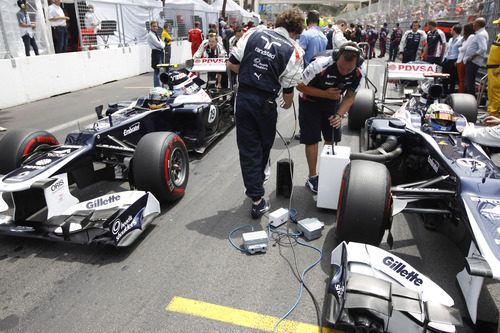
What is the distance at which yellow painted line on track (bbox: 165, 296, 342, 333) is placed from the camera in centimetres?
235

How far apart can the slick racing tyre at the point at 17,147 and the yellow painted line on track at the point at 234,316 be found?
2.42m

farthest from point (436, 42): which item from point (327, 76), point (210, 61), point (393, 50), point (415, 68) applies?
point (327, 76)

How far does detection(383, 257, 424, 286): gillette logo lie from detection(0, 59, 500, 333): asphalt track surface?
0.47 meters

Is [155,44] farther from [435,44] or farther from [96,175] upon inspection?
[435,44]

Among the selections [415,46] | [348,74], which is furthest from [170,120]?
[415,46]

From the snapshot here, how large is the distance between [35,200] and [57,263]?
687 millimetres

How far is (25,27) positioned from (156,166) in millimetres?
8895

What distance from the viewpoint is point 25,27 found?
9.80 meters

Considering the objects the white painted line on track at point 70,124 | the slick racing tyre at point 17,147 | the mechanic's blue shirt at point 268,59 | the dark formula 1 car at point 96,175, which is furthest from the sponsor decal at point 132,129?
the white painted line on track at point 70,124

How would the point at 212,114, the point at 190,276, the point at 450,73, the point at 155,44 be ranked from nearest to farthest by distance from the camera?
the point at 190,276, the point at 212,114, the point at 450,73, the point at 155,44

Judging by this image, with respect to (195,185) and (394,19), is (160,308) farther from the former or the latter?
(394,19)

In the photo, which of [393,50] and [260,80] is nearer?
[260,80]

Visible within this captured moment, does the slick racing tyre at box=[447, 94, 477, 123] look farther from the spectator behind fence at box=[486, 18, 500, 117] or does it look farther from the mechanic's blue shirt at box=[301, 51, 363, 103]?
the spectator behind fence at box=[486, 18, 500, 117]

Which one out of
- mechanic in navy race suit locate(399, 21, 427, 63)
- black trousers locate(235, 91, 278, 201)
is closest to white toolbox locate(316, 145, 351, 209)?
black trousers locate(235, 91, 278, 201)
